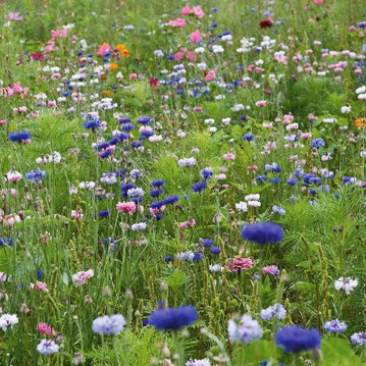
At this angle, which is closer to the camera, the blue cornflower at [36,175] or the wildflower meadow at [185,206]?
the wildflower meadow at [185,206]

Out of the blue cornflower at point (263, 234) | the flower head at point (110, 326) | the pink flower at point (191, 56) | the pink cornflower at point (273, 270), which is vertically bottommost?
the pink cornflower at point (273, 270)

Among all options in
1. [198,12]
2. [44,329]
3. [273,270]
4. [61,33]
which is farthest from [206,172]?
[198,12]

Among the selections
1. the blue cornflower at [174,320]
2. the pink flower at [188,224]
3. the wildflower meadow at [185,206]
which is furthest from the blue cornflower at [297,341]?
the pink flower at [188,224]

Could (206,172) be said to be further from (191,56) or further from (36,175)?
(191,56)

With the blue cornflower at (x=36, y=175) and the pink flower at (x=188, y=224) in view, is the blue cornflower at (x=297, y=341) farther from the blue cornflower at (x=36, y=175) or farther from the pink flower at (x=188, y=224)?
the blue cornflower at (x=36, y=175)

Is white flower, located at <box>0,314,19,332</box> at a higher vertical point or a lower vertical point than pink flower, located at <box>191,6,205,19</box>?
lower

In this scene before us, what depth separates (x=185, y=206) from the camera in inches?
93.4

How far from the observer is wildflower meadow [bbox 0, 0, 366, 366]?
1.46 meters

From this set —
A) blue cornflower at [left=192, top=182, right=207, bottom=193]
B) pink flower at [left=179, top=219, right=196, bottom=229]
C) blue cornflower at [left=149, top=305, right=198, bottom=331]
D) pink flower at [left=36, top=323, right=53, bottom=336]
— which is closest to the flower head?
blue cornflower at [left=149, top=305, right=198, bottom=331]

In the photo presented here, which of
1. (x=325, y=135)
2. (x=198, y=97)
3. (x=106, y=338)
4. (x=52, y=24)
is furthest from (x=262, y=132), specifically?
(x=52, y=24)

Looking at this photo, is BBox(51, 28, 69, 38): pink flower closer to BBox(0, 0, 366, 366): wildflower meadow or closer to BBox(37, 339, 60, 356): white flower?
BBox(0, 0, 366, 366): wildflower meadow

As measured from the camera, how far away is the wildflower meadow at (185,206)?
1.46m

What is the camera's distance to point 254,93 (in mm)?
3699

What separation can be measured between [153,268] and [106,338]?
14.9 inches
